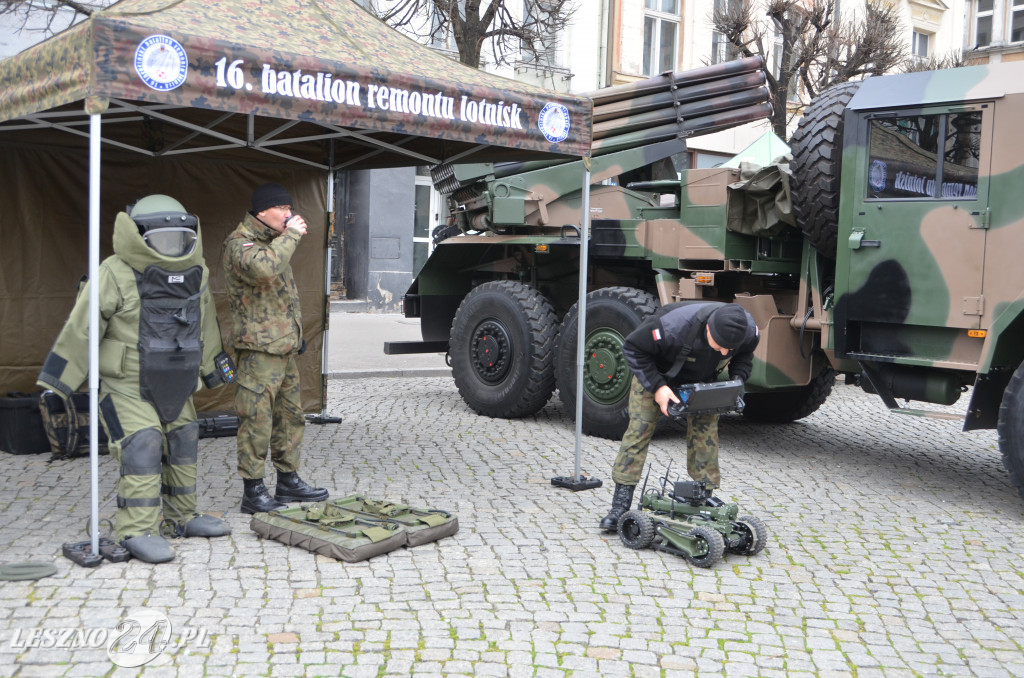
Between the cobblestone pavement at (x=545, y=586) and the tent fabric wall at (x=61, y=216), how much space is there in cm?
93

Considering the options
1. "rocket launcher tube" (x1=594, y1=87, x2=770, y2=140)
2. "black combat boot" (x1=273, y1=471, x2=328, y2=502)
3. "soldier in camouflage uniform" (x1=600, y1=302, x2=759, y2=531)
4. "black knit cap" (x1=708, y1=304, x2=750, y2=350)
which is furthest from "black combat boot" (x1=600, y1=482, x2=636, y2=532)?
"rocket launcher tube" (x1=594, y1=87, x2=770, y2=140)

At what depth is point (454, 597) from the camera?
184 inches

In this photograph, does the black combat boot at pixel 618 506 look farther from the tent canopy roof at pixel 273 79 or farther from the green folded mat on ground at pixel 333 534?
the tent canopy roof at pixel 273 79

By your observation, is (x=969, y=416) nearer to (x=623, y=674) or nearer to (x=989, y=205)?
(x=989, y=205)

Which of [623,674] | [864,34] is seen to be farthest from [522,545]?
[864,34]

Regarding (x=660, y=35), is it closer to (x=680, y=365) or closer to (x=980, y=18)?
(x=980, y=18)

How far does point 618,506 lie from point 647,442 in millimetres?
382

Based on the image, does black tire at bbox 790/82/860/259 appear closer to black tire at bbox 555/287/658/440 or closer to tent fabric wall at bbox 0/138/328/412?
black tire at bbox 555/287/658/440

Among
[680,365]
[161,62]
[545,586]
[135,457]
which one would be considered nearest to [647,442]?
[680,365]

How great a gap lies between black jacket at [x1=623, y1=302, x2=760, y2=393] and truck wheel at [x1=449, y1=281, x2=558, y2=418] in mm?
3432

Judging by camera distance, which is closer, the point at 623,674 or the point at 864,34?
the point at 623,674

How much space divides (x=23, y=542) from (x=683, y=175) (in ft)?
17.4

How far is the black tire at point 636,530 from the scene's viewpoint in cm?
540

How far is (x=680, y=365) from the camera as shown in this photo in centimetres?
550
